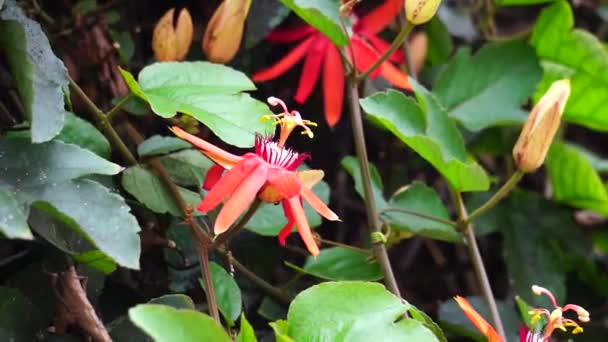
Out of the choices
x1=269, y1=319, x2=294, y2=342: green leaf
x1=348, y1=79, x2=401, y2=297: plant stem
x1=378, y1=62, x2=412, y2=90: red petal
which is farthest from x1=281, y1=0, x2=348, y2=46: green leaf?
x1=269, y1=319, x2=294, y2=342: green leaf

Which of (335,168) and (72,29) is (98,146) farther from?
(335,168)

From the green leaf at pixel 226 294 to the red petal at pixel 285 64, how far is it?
244 mm

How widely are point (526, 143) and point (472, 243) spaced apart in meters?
0.12

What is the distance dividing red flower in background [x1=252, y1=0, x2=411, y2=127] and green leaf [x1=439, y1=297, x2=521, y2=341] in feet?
0.72

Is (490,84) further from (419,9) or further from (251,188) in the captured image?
(251,188)

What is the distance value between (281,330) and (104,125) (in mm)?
231

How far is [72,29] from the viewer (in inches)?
30.4

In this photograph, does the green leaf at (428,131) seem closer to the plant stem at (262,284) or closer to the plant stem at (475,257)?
the plant stem at (475,257)

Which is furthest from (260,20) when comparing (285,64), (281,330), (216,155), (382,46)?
(281,330)

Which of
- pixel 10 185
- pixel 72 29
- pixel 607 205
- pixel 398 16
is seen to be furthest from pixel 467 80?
pixel 10 185

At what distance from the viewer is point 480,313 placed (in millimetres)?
849

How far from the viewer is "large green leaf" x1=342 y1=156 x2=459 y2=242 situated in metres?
0.76

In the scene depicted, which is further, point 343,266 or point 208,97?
point 343,266

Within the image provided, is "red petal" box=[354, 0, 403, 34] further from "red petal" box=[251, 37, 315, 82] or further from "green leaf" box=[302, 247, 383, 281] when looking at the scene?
"green leaf" box=[302, 247, 383, 281]
